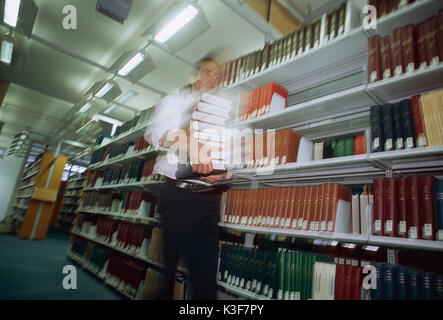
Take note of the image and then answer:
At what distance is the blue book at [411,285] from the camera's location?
104 cm

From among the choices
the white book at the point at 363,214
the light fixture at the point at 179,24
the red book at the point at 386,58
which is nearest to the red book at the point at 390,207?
the white book at the point at 363,214

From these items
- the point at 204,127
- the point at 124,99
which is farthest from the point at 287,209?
the point at 124,99

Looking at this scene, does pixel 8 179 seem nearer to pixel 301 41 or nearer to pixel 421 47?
pixel 301 41

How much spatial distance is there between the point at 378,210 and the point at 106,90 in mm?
4901

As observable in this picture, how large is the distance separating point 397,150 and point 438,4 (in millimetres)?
843

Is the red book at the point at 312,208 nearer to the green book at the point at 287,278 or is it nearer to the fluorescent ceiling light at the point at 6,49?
the green book at the point at 287,278

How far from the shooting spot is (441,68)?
117 centimetres

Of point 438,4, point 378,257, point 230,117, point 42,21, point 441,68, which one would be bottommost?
point 378,257

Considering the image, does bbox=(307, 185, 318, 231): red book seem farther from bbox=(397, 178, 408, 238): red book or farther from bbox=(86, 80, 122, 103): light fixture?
bbox=(86, 80, 122, 103): light fixture

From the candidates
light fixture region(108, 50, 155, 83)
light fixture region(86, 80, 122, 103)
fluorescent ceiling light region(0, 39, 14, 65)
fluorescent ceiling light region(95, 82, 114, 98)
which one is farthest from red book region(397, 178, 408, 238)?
fluorescent ceiling light region(0, 39, 14, 65)

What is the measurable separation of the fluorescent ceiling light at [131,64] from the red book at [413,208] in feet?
11.9

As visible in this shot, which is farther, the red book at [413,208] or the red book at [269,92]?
the red book at [269,92]

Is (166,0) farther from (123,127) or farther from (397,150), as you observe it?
(397,150)

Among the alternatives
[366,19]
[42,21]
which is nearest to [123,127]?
[42,21]
